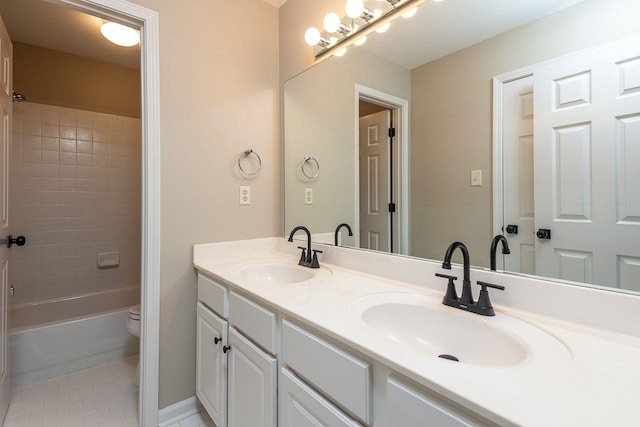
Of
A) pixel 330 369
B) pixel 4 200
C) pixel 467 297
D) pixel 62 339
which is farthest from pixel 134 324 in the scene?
pixel 467 297

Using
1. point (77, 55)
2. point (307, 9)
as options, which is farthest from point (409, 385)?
point (77, 55)

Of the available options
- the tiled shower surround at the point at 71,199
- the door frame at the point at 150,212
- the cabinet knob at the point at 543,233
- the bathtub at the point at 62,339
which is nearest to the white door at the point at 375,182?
the cabinet knob at the point at 543,233

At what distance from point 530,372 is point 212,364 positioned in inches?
51.9

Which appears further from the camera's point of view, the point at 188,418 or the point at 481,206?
the point at 188,418

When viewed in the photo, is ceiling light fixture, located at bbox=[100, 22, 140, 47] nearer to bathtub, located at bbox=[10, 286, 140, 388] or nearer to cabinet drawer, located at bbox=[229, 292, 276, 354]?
cabinet drawer, located at bbox=[229, 292, 276, 354]

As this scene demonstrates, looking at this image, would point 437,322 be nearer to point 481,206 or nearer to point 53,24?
point 481,206

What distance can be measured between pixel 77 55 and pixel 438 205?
10.3ft

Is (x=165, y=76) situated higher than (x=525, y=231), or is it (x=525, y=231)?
(x=165, y=76)

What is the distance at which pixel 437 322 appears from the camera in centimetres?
95

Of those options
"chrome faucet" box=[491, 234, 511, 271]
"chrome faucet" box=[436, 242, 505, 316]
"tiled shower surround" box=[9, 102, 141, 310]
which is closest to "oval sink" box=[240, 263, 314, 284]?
"chrome faucet" box=[436, 242, 505, 316]

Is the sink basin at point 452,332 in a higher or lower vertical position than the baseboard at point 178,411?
higher

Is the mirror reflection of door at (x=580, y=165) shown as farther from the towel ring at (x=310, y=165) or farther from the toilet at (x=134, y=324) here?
the toilet at (x=134, y=324)

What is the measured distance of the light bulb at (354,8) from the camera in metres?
1.38

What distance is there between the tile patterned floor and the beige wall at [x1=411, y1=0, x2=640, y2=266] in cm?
164
